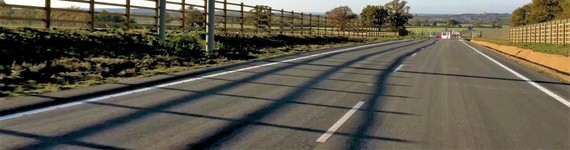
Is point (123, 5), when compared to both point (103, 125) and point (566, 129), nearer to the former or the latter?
point (103, 125)

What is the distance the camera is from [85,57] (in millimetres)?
13086

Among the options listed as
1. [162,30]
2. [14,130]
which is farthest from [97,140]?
[162,30]

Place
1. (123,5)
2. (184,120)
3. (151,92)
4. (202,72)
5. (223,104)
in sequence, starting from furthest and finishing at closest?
(123,5) → (202,72) → (151,92) → (223,104) → (184,120)

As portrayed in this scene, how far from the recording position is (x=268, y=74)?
40.1 feet

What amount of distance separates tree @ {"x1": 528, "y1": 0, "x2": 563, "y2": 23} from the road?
75.9 meters

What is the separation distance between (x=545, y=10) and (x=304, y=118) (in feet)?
274

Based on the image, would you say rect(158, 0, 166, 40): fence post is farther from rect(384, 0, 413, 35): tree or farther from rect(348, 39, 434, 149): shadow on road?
rect(384, 0, 413, 35): tree

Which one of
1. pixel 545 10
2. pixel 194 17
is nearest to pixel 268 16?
pixel 194 17

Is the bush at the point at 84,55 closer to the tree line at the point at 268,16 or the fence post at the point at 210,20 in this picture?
the fence post at the point at 210,20

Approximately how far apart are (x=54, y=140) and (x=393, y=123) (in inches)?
158

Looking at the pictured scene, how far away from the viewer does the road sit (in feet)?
18.0

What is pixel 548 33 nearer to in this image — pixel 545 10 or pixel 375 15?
pixel 545 10

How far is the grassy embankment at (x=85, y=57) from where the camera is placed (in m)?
9.62

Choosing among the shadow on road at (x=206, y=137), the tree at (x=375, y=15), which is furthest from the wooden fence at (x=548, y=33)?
the tree at (x=375, y=15)
